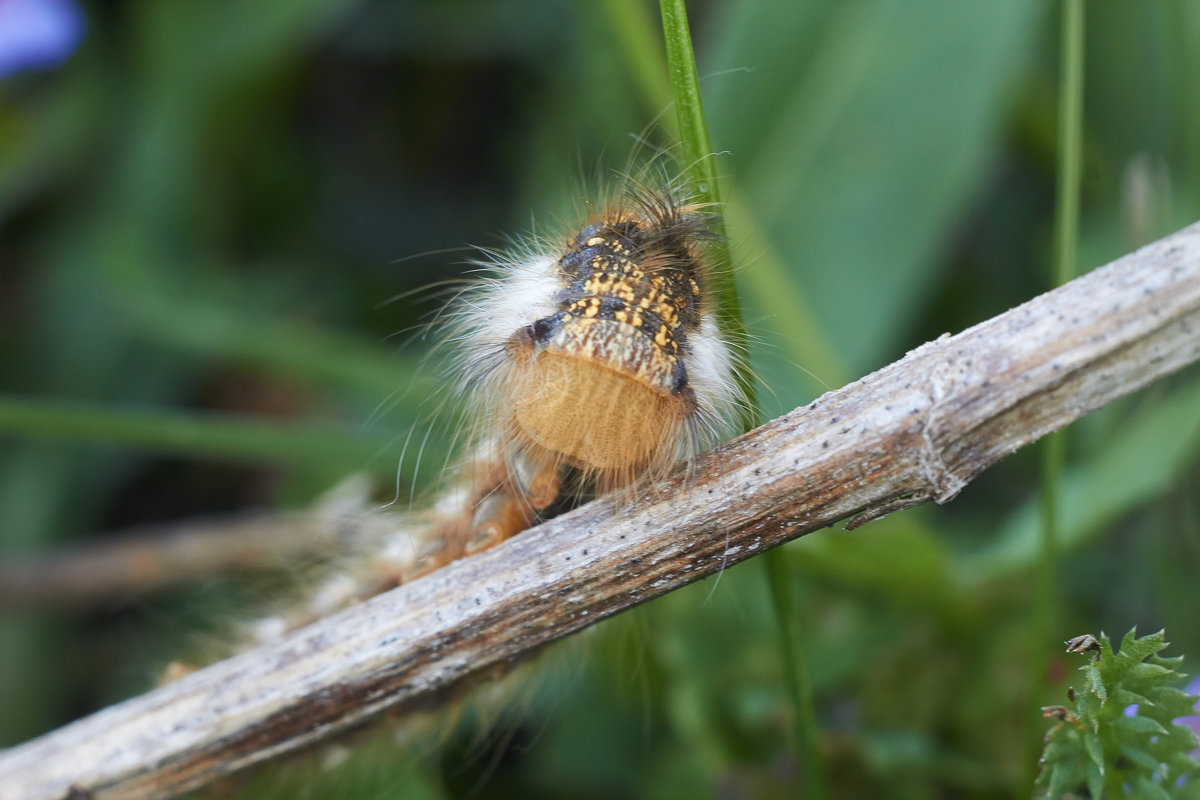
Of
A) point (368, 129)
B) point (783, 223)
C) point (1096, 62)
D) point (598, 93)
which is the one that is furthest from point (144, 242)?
point (1096, 62)

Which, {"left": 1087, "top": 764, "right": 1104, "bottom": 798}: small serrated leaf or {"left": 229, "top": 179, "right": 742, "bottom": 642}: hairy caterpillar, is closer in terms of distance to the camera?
{"left": 1087, "top": 764, "right": 1104, "bottom": 798}: small serrated leaf

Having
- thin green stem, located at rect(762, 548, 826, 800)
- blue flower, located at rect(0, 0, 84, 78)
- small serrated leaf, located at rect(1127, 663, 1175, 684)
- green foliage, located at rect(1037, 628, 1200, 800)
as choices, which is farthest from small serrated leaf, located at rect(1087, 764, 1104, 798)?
blue flower, located at rect(0, 0, 84, 78)

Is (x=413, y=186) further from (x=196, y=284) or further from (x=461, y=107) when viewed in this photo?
(x=196, y=284)

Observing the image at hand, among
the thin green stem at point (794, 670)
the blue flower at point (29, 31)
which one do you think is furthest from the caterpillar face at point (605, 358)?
the blue flower at point (29, 31)

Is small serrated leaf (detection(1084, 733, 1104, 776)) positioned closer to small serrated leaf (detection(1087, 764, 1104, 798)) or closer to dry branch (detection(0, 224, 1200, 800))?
small serrated leaf (detection(1087, 764, 1104, 798))

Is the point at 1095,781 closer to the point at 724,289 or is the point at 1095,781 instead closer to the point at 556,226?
the point at 724,289

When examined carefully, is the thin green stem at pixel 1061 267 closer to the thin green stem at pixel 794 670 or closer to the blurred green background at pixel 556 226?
the blurred green background at pixel 556 226
